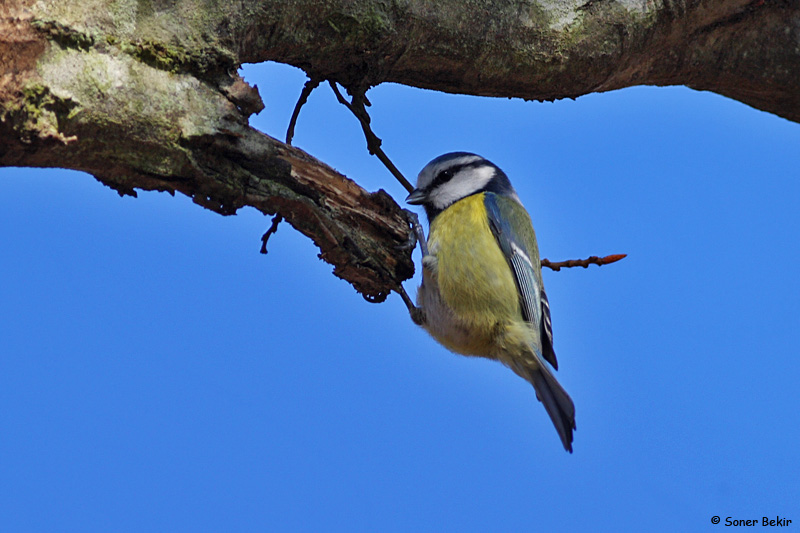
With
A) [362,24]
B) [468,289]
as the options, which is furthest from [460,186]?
[362,24]

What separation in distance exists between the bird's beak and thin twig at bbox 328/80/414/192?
0.07 meters

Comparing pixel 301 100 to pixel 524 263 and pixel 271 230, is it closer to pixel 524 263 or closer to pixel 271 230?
pixel 271 230

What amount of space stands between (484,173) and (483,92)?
2.33 ft

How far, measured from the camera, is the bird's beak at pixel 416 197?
3.04 meters

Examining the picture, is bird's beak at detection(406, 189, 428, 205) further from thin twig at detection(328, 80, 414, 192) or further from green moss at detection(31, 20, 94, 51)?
green moss at detection(31, 20, 94, 51)

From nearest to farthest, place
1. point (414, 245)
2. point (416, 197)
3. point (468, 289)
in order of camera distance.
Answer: point (414, 245), point (468, 289), point (416, 197)

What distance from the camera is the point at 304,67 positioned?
2.37 m

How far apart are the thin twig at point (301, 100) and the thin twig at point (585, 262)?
1066mm

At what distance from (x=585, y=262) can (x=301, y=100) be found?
1.17 meters

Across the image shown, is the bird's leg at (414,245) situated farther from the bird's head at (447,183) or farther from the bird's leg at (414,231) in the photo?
the bird's head at (447,183)

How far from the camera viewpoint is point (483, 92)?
2.60 m

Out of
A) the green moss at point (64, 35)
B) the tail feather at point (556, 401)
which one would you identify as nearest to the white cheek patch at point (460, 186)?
the tail feather at point (556, 401)

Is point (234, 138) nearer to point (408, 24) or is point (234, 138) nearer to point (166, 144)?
point (166, 144)

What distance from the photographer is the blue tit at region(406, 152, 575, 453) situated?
2750 mm
